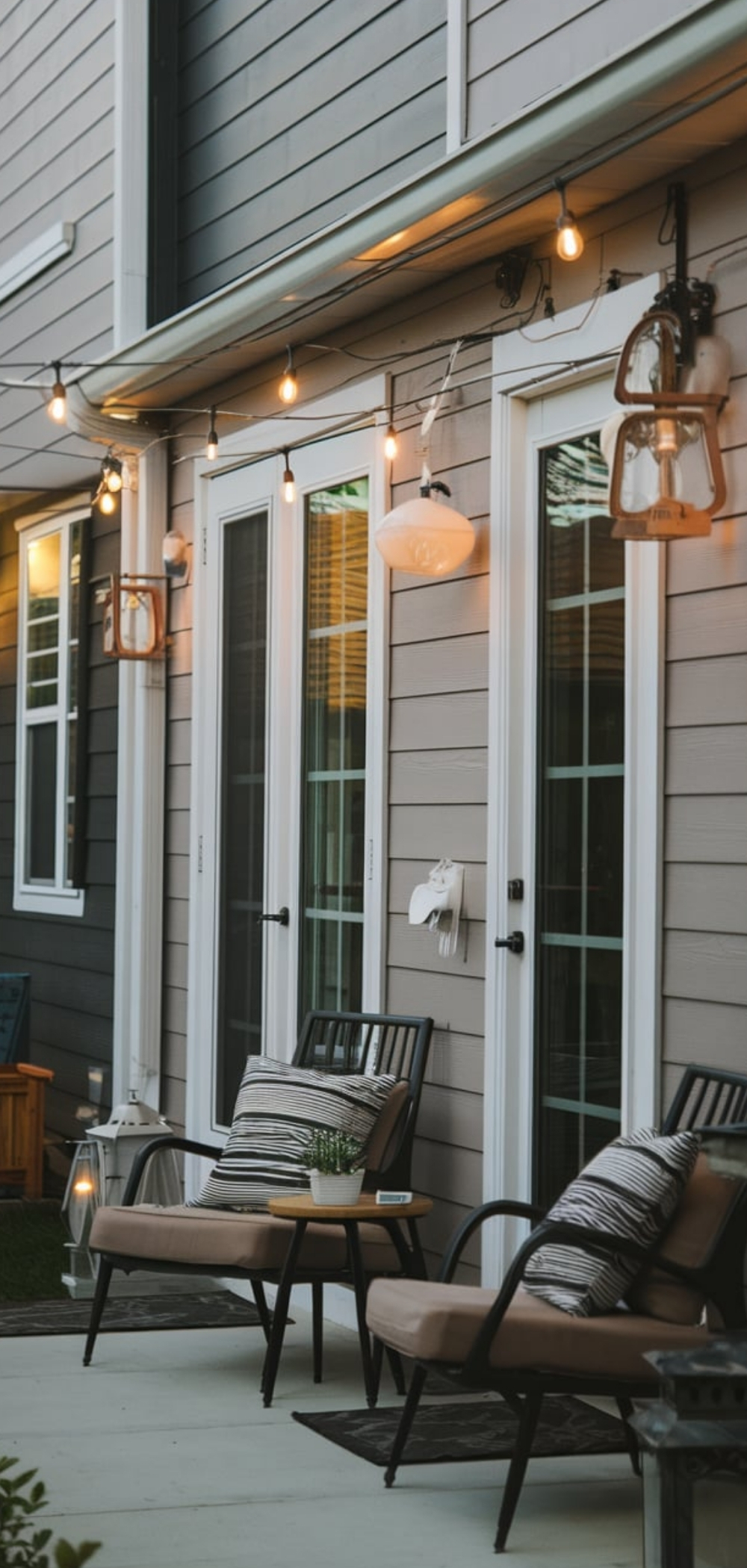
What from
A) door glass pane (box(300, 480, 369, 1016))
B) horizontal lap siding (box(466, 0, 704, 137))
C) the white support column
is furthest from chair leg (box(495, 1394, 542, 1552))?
the white support column

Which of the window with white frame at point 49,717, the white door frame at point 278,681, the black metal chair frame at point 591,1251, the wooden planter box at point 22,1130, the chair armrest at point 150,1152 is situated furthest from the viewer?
the window with white frame at point 49,717


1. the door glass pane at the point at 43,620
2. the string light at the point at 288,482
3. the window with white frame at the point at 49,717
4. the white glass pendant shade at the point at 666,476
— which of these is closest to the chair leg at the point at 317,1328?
the white glass pendant shade at the point at 666,476

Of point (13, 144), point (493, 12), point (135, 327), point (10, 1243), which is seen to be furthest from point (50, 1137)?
point (493, 12)

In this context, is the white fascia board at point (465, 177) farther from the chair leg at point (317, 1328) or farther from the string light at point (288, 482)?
the chair leg at point (317, 1328)

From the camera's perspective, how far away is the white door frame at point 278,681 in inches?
226

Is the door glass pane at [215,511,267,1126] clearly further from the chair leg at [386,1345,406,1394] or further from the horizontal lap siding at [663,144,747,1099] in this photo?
the horizontal lap siding at [663,144,747,1099]

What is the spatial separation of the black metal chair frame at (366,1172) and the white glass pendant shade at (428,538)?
3.91 feet

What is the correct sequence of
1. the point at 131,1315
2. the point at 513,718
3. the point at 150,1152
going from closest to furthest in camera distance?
the point at 513,718 → the point at 150,1152 → the point at 131,1315

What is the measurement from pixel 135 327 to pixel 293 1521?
449 centimetres

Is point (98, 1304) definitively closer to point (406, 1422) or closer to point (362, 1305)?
point (362, 1305)

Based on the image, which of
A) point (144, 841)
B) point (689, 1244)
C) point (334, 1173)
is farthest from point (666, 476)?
point (144, 841)

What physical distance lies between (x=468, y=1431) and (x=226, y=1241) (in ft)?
2.69

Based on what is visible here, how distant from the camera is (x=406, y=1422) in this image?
13.3 ft

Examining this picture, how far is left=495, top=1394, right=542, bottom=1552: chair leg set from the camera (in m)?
3.73
